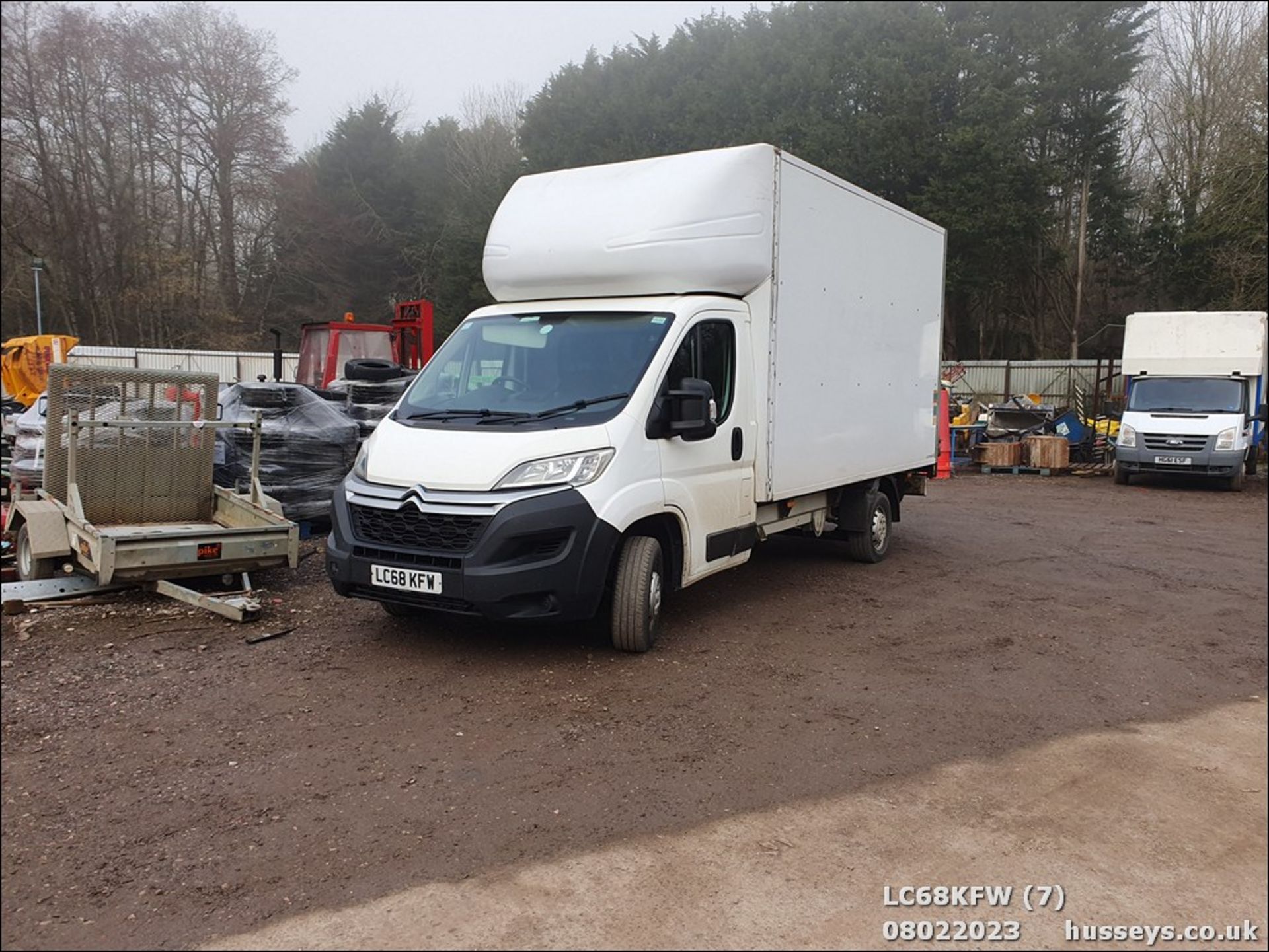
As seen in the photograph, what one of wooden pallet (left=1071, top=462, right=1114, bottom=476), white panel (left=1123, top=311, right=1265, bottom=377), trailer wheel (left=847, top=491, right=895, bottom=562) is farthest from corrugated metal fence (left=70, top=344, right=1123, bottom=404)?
trailer wheel (left=847, top=491, right=895, bottom=562)

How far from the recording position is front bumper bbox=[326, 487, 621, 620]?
5047 millimetres

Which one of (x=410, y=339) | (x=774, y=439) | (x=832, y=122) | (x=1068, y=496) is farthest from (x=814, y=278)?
(x=832, y=122)

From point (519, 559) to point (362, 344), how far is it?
9490 mm

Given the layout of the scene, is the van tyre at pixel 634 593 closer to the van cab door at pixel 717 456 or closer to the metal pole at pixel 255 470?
the van cab door at pixel 717 456

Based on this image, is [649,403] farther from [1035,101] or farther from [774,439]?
[1035,101]

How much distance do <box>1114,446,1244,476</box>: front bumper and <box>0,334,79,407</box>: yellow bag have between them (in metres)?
19.7

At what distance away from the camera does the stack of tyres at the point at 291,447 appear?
29.9 feet

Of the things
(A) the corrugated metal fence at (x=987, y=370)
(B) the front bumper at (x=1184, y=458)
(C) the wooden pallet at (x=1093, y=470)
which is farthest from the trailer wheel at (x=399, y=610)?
(A) the corrugated metal fence at (x=987, y=370)

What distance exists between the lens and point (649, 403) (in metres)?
5.60

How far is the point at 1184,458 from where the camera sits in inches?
619

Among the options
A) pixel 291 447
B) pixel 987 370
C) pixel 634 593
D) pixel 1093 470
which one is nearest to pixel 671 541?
pixel 634 593

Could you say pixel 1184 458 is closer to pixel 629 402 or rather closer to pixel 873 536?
pixel 873 536

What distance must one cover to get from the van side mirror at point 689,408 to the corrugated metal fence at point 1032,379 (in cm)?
2189

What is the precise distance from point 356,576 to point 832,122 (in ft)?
86.4
